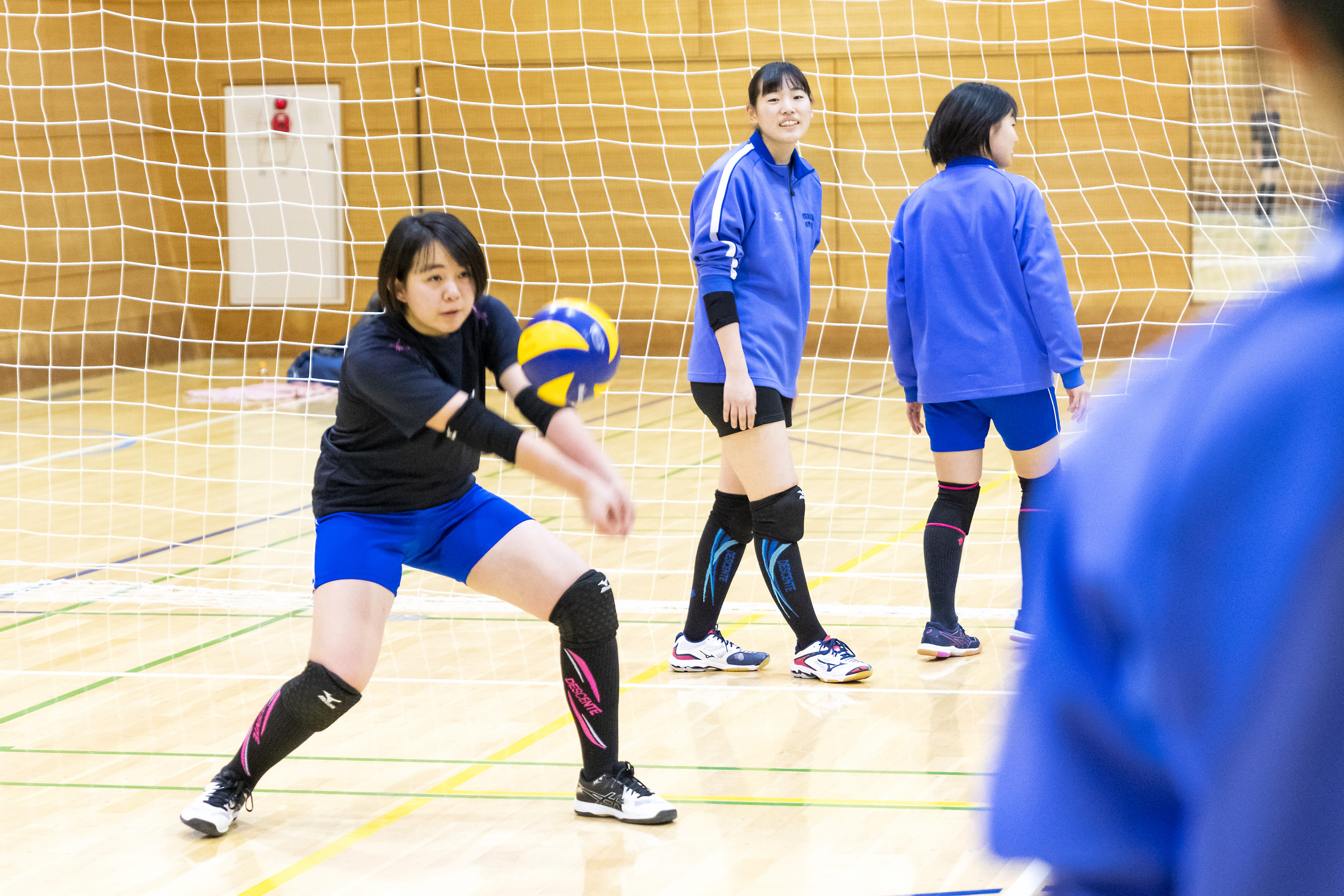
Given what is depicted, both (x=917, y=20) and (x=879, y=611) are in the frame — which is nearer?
(x=879, y=611)

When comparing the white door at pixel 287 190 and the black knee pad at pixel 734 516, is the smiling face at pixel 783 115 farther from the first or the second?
the white door at pixel 287 190

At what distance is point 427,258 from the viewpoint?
2.64 metres

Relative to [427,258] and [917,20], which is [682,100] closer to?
[917,20]

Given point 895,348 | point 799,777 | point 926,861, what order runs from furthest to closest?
point 895,348 < point 799,777 < point 926,861

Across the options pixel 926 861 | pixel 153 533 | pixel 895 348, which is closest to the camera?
pixel 926 861

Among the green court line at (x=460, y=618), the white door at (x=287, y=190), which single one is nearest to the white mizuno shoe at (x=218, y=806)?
the green court line at (x=460, y=618)

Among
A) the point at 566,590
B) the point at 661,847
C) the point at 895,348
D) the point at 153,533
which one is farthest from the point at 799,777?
the point at 153,533

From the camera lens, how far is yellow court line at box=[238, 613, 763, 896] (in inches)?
104

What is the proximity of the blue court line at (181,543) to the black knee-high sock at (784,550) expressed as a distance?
104 inches

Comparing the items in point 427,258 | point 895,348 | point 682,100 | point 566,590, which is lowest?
point 566,590

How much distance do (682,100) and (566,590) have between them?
8.20 m

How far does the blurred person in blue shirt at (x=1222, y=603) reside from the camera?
1.24ft

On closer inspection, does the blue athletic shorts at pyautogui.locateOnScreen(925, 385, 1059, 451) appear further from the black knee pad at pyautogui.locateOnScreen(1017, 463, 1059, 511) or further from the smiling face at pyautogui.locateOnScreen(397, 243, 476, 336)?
the smiling face at pyautogui.locateOnScreen(397, 243, 476, 336)

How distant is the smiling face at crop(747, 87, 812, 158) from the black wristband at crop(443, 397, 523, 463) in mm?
1309
